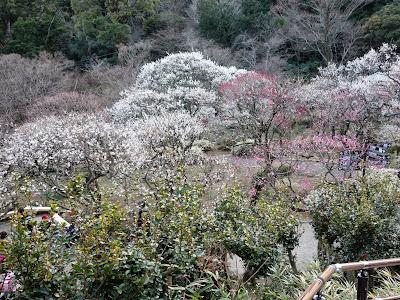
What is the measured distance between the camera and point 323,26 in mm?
20719

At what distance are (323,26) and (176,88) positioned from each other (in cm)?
1264

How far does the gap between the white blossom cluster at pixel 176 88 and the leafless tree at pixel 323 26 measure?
850cm

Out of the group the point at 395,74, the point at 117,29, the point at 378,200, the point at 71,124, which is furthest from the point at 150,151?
the point at 117,29

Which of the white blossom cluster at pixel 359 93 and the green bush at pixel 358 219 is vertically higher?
the white blossom cluster at pixel 359 93

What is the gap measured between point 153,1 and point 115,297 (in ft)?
89.6

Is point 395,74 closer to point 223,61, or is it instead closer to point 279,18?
point 223,61

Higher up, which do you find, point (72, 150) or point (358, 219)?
point (358, 219)

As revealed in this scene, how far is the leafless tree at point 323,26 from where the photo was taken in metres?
20.4

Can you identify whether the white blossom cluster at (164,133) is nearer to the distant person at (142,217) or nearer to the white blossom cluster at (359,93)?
the distant person at (142,217)

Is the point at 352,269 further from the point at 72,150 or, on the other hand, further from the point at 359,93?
the point at 359,93

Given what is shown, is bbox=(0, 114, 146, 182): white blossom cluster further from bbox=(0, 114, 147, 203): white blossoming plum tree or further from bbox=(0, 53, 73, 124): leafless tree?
bbox=(0, 53, 73, 124): leafless tree

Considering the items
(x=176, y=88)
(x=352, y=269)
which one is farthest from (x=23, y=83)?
(x=352, y=269)

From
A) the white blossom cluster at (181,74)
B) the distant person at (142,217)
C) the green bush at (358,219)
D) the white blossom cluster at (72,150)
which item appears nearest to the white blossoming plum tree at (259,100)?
the white blossom cluster at (181,74)

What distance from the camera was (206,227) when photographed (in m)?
3.82
